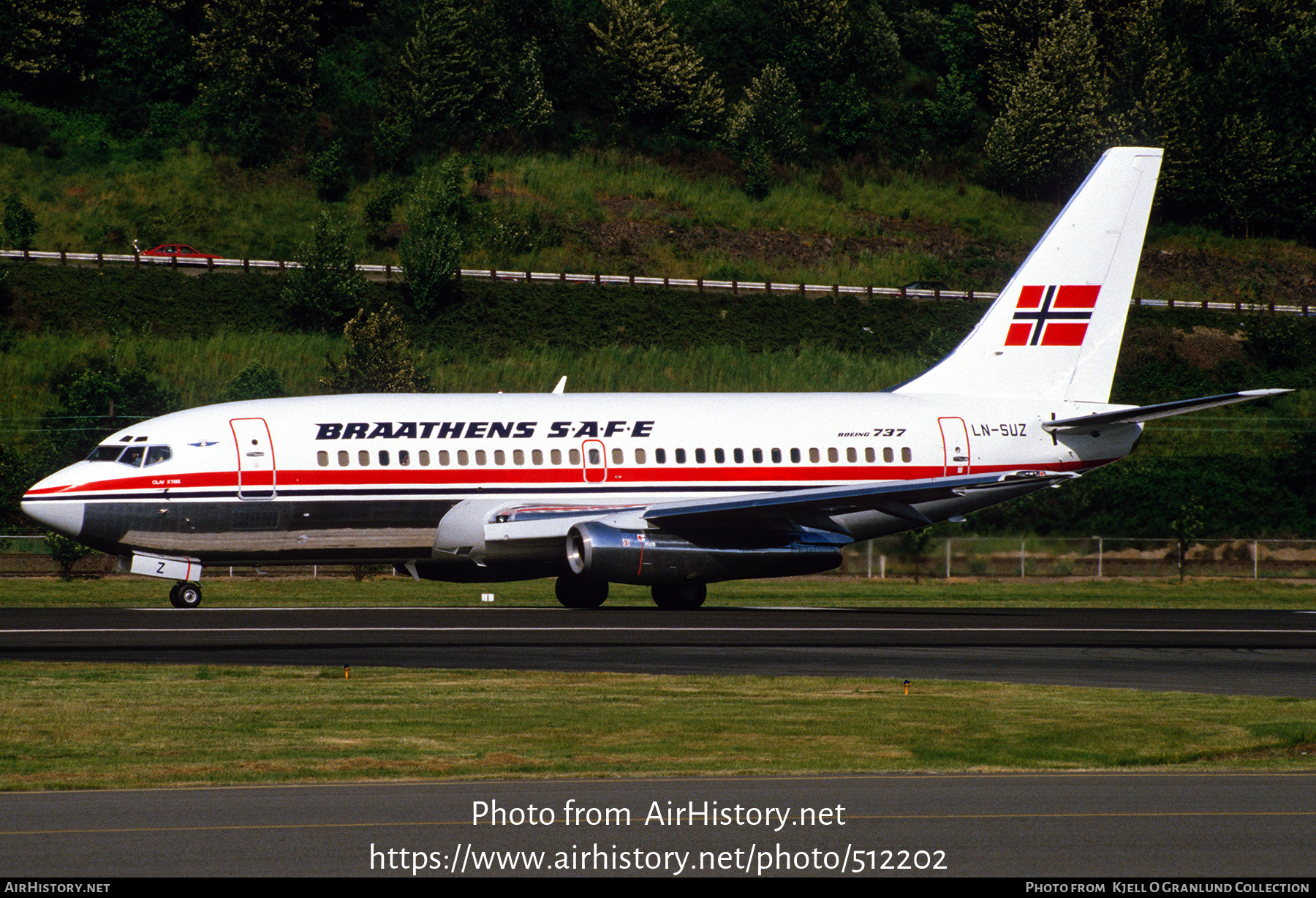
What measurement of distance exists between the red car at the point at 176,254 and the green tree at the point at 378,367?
29.3 metres

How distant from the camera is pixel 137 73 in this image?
4938 inches

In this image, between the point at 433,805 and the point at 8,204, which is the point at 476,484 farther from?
the point at 8,204

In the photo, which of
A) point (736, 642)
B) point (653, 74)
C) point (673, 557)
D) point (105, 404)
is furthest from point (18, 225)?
A: point (736, 642)

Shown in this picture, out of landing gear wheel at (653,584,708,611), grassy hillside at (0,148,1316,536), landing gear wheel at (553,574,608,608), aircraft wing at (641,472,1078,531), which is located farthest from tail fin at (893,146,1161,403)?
grassy hillside at (0,148,1316,536)

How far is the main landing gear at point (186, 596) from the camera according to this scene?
1426 inches

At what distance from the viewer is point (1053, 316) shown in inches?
1729

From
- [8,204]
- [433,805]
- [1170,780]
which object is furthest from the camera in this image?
[8,204]

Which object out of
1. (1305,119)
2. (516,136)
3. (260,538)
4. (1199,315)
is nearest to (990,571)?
(260,538)

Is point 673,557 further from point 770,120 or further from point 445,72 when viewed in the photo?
point 770,120

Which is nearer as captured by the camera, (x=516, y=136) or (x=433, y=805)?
(x=433, y=805)

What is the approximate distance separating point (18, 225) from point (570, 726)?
298ft
